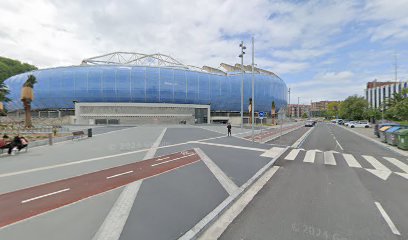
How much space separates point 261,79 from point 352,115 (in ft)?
97.4

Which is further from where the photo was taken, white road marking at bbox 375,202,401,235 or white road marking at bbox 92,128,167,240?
white road marking at bbox 375,202,401,235

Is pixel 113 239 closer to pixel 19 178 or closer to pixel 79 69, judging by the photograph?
pixel 19 178

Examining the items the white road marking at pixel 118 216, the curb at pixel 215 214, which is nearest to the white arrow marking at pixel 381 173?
the curb at pixel 215 214

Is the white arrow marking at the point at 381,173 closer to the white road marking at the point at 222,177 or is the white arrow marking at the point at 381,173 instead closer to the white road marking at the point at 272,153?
the white road marking at the point at 272,153

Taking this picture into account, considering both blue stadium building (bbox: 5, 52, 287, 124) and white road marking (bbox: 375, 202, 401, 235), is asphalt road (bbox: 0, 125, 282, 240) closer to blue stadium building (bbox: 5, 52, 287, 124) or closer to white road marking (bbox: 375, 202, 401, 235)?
white road marking (bbox: 375, 202, 401, 235)

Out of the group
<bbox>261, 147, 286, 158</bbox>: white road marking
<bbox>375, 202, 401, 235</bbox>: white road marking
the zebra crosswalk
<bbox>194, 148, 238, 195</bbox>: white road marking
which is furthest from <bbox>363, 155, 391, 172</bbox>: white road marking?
<bbox>194, 148, 238, 195</bbox>: white road marking

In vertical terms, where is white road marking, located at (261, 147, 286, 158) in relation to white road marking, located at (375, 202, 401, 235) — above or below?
below

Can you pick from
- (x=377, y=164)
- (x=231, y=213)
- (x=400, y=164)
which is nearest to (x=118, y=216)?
(x=231, y=213)

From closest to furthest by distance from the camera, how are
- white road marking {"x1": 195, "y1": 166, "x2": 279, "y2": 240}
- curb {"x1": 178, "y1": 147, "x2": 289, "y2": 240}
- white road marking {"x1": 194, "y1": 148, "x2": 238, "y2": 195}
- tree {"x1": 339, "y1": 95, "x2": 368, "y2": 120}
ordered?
curb {"x1": 178, "y1": 147, "x2": 289, "y2": 240}, white road marking {"x1": 195, "y1": 166, "x2": 279, "y2": 240}, white road marking {"x1": 194, "y1": 148, "x2": 238, "y2": 195}, tree {"x1": 339, "y1": 95, "x2": 368, "y2": 120}

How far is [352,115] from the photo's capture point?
59.2 meters

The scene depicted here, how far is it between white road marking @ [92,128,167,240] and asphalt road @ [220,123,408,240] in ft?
6.82

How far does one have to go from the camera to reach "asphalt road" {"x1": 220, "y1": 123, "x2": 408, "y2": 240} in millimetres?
3816

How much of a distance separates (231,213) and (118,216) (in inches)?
101

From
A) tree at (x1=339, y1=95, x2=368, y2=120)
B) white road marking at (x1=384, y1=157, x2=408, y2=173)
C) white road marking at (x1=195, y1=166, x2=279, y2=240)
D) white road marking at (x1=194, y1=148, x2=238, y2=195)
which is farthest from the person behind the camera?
tree at (x1=339, y1=95, x2=368, y2=120)
